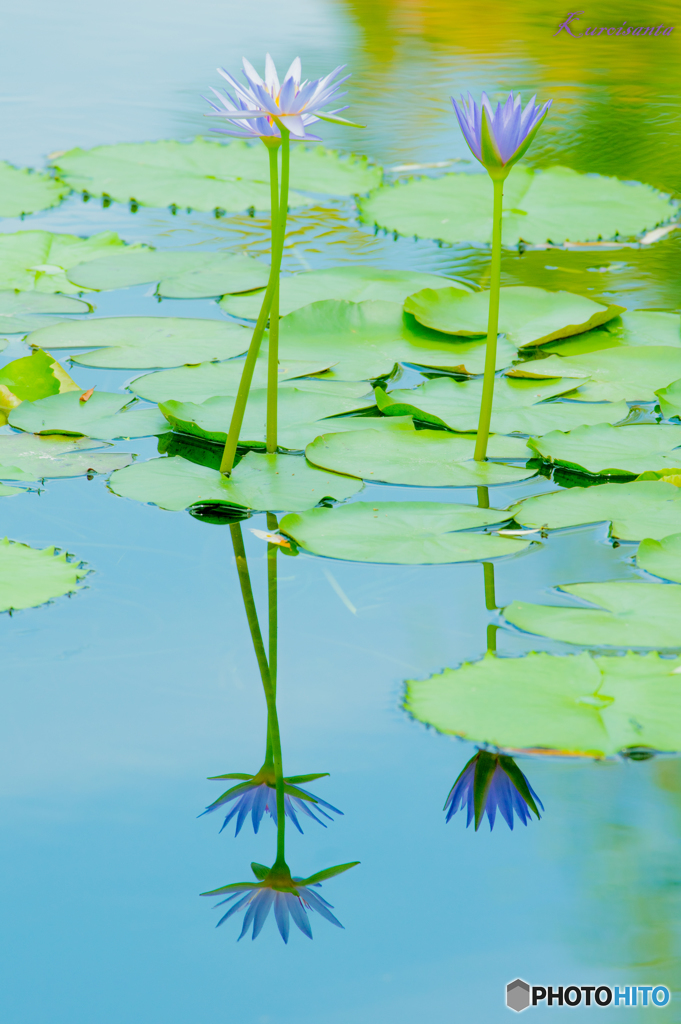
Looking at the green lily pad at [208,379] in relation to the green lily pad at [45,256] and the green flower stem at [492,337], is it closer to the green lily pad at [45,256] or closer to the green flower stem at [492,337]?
the green flower stem at [492,337]

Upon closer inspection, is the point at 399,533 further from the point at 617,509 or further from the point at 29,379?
the point at 29,379

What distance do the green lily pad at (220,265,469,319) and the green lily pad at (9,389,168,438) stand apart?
393 millimetres

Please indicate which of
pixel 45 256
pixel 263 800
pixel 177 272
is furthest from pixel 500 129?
pixel 45 256

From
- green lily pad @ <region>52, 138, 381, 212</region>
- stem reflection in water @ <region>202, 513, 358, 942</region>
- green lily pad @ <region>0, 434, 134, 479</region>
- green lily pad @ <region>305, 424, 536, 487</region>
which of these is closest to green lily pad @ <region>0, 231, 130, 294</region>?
green lily pad @ <region>52, 138, 381, 212</region>

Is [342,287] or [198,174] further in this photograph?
[198,174]

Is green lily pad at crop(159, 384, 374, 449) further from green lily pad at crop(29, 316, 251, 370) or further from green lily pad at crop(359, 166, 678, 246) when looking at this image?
green lily pad at crop(359, 166, 678, 246)

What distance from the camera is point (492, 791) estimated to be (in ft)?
2.75

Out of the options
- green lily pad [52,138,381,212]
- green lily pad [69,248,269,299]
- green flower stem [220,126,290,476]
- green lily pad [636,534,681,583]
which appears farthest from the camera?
green lily pad [52,138,381,212]

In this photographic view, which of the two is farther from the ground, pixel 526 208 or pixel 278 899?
pixel 526 208

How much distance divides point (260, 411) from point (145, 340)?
1.06 ft

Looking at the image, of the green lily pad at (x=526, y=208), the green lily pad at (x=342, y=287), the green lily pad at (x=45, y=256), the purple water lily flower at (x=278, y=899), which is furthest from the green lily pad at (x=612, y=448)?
the green lily pad at (x=45, y=256)

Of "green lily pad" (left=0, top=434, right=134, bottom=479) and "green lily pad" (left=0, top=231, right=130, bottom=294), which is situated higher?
"green lily pad" (left=0, top=231, right=130, bottom=294)

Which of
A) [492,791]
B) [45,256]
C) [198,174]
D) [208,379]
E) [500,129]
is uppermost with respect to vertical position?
[500,129]

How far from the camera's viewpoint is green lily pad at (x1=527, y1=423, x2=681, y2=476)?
1355 mm
